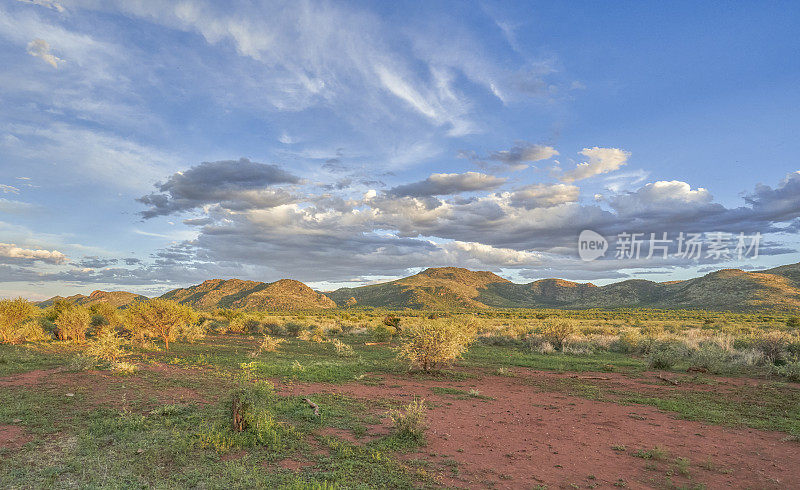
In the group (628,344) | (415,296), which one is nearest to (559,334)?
(628,344)

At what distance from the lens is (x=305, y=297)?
406 feet

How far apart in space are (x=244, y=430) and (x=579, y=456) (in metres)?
7.88

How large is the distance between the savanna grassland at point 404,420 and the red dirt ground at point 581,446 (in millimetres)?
55

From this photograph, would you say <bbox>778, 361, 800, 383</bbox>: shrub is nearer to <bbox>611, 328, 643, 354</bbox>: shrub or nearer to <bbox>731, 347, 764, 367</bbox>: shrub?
<bbox>731, 347, 764, 367</bbox>: shrub

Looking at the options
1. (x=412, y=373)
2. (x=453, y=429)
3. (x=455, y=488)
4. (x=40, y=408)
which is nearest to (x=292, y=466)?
(x=455, y=488)

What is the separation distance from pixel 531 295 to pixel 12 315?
153242mm

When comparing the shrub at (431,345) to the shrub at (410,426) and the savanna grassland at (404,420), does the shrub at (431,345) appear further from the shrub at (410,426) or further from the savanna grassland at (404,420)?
the shrub at (410,426)

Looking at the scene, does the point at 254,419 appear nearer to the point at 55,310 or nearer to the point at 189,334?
the point at 189,334

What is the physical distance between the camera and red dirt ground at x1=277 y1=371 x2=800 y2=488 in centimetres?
744

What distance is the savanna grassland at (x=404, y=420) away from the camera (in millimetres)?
7277

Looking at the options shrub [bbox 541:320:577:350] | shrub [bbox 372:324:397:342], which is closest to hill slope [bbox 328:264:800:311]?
shrub [bbox 541:320:577:350]

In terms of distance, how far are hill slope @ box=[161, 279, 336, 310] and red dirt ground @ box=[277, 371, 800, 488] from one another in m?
97.3

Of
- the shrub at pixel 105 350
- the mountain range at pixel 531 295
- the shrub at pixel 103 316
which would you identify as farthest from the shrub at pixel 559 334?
the mountain range at pixel 531 295

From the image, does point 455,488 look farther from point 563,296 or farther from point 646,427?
point 563,296
